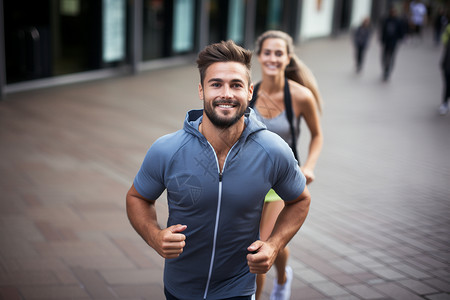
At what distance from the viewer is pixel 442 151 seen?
8602mm

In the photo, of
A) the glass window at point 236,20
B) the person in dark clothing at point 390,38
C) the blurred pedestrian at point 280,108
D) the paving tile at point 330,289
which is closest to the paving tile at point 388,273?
the paving tile at point 330,289

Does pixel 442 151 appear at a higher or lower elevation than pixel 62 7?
lower

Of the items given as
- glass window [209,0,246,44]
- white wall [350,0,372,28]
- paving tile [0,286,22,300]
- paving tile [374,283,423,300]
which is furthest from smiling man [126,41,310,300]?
white wall [350,0,372,28]

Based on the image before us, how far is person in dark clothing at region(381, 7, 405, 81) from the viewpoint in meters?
15.5

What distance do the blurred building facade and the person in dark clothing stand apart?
5621 mm

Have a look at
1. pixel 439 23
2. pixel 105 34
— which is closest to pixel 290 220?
pixel 105 34

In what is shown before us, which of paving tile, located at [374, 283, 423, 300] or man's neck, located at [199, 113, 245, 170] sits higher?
man's neck, located at [199, 113, 245, 170]

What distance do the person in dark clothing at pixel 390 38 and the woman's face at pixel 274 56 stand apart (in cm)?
1227

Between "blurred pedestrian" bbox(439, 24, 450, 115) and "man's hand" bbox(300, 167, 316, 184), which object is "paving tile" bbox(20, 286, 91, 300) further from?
"blurred pedestrian" bbox(439, 24, 450, 115)

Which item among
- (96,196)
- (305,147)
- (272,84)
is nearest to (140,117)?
(305,147)

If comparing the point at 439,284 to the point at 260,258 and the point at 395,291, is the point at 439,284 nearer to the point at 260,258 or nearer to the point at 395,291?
the point at 395,291

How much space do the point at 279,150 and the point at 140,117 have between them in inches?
309

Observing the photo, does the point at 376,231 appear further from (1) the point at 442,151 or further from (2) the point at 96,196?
(1) the point at 442,151

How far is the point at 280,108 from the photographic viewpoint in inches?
154
